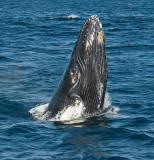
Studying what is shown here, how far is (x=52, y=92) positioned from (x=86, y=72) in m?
6.67

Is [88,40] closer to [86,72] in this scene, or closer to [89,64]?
[89,64]

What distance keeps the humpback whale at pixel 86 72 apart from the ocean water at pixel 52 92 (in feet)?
2.93

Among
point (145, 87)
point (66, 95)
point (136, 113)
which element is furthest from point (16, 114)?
point (145, 87)

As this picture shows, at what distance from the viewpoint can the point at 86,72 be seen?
13953 millimetres

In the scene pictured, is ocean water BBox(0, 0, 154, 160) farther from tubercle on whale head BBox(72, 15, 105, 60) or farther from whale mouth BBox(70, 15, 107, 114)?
tubercle on whale head BBox(72, 15, 105, 60)

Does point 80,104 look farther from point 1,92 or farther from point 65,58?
point 65,58

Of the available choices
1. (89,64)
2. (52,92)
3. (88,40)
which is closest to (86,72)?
(89,64)

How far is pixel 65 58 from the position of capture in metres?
29.1

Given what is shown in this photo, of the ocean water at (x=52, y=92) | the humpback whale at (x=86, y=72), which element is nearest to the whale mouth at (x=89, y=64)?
the humpback whale at (x=86, y=72)

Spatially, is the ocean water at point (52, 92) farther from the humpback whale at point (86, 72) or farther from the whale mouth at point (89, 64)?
Answer: the whale mouth at point (89, 64)

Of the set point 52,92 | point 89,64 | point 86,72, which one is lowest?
point 52,92

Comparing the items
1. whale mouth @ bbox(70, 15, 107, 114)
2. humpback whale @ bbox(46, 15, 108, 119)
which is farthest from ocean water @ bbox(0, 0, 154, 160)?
whale mouth @ bbox(70, 15, 107, 114)

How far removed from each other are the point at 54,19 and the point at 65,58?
28.3 meters

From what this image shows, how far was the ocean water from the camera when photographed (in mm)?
12437
